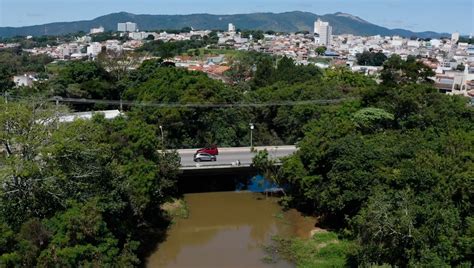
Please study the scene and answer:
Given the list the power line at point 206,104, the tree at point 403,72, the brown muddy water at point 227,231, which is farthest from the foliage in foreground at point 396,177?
the tree at point 403,72

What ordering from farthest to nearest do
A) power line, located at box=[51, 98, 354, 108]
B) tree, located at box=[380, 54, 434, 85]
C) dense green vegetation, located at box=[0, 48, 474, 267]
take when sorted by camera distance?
tree, located at box=[380, 54, 434, 85]
power line, located at box=[51, 98, 354, 108]
dense green vegetation, located at box=[0, 48, 474, 267]

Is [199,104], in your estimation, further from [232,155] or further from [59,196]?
[59,196]

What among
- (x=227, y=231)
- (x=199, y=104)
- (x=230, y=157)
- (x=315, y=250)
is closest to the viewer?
(x=315, y=250)

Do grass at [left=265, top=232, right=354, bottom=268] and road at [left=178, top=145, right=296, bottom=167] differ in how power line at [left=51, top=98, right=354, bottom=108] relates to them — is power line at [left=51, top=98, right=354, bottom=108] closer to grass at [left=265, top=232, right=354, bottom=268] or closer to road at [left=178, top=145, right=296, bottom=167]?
road at [left=178, top=145, right=296, bottom=167]

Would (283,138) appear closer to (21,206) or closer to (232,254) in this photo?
(232,254)

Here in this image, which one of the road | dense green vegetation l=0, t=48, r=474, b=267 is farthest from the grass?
the road

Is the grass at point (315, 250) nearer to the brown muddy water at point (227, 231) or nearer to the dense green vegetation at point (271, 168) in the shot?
the dense green vegetation at point (271, 168)

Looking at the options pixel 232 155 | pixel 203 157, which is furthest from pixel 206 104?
pixel 203 157
